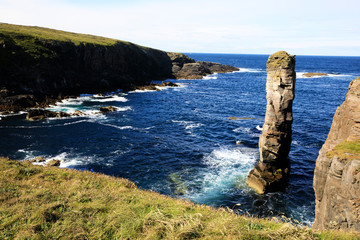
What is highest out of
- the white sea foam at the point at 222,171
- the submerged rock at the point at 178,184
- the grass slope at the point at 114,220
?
the grass slope at the point at 114,220

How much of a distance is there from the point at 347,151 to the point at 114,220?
13237mm

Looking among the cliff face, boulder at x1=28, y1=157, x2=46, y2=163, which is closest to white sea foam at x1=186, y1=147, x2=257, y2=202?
boulder at x1=28, y1=157, x2=46, y2=163

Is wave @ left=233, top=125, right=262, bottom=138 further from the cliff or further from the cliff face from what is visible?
the cliff face

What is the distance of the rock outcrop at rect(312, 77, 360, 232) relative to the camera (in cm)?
1187

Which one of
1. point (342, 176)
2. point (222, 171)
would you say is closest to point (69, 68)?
point (222, 171)

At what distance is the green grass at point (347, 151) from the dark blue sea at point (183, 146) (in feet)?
21.9

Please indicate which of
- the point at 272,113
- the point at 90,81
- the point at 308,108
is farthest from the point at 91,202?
the point at 90,81

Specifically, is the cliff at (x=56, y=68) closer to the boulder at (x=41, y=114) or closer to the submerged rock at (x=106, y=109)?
the boulder at (x=41, y=114)

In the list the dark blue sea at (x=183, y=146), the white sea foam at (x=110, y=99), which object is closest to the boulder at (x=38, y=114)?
the dark blue sea at (x=183, y=146)

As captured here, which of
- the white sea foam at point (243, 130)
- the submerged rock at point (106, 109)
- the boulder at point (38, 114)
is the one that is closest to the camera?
the white sea foam at point (243, 130)

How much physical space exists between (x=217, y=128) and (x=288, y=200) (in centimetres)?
2267

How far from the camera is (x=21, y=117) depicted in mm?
46219

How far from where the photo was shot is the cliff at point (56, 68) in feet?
176

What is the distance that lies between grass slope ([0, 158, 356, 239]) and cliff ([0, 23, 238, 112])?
49.2 metres
